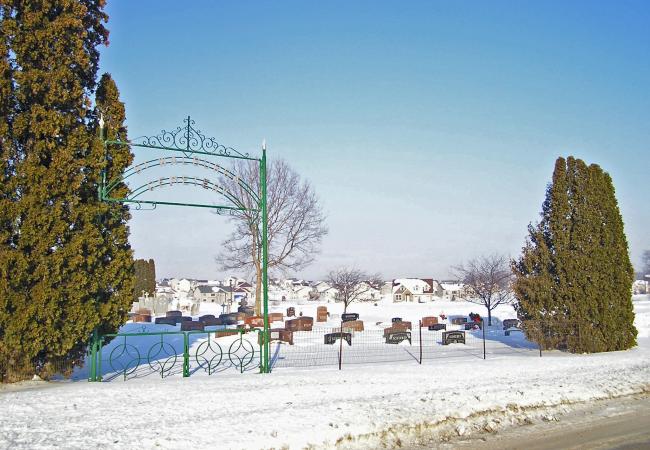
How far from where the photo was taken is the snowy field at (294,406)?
22.9 feet

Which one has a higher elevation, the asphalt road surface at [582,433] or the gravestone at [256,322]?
the gravestone at [256,322]

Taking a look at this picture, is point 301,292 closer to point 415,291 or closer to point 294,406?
point 415,291

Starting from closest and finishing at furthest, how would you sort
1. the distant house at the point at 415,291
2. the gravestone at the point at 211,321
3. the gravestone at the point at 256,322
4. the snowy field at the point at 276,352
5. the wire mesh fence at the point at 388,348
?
the snowy field at the point at 276,352
the wire mesh fence at the point at 388,348
the gravestone at the point at 256,322
the gravestone at the point at 211,321
the distant house at the point at 415,291

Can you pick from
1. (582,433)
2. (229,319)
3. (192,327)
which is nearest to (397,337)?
(192,327)

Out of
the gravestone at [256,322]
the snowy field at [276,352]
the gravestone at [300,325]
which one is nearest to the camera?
the snowy field at [276,352]

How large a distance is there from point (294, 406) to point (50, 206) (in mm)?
6396

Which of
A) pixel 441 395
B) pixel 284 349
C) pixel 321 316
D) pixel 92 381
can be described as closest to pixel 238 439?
pixel 441 395

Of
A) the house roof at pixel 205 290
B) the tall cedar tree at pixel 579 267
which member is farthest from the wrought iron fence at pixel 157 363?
the house roof at pixel 205 290

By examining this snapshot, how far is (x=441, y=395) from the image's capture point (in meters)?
9.58

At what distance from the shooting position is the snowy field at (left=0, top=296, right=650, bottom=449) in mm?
6984

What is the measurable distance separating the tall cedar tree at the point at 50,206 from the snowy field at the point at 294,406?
1.22 metres

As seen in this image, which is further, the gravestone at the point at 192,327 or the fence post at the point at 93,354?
the gravestone at the point at 192,327

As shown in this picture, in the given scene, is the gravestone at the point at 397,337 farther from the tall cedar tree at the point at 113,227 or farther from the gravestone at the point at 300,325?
the tall cedar tree at the point at 113,227

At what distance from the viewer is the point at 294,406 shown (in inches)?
334
